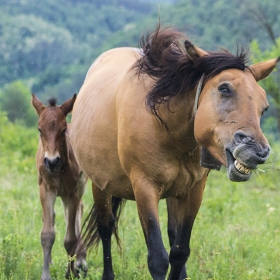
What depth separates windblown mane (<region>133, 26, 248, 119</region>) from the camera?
418 centimetres

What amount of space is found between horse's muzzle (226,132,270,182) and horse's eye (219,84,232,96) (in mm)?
314

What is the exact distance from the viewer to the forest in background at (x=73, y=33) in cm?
3928

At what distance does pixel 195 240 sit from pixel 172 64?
2.94 m

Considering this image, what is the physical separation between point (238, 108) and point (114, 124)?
1.59 metres

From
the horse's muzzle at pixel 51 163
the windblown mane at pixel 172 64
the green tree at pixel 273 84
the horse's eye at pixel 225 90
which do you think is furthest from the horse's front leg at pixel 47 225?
the green tree at pixel 273 84

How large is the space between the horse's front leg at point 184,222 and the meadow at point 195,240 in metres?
0.29

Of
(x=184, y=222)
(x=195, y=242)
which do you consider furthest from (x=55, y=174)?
(x=184, y=222)

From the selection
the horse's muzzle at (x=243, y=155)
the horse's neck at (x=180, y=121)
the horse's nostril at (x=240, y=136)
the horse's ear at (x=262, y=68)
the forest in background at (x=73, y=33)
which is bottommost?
the forest in background at (x=73, y=33)

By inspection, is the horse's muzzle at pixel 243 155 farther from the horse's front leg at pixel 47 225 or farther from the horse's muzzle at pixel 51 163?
the horse's front leg at pixel 47 225

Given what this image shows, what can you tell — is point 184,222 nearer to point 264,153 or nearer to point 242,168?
point 242,168

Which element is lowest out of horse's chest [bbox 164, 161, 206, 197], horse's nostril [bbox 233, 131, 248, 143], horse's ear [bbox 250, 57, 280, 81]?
horse's chest [bbox 164, 161, 206, 197]

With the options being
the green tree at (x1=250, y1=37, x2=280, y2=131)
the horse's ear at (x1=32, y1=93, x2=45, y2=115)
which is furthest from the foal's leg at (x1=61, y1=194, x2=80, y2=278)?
the green tree at (x1=250, y1=37, x2=280, y2=131)

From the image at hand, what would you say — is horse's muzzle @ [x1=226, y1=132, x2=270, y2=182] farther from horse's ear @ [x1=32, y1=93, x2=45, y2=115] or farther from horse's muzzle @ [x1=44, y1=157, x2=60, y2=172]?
horse's ear @ [x1=32, y1=93, x2=45, y2=115]

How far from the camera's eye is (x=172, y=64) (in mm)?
4512
